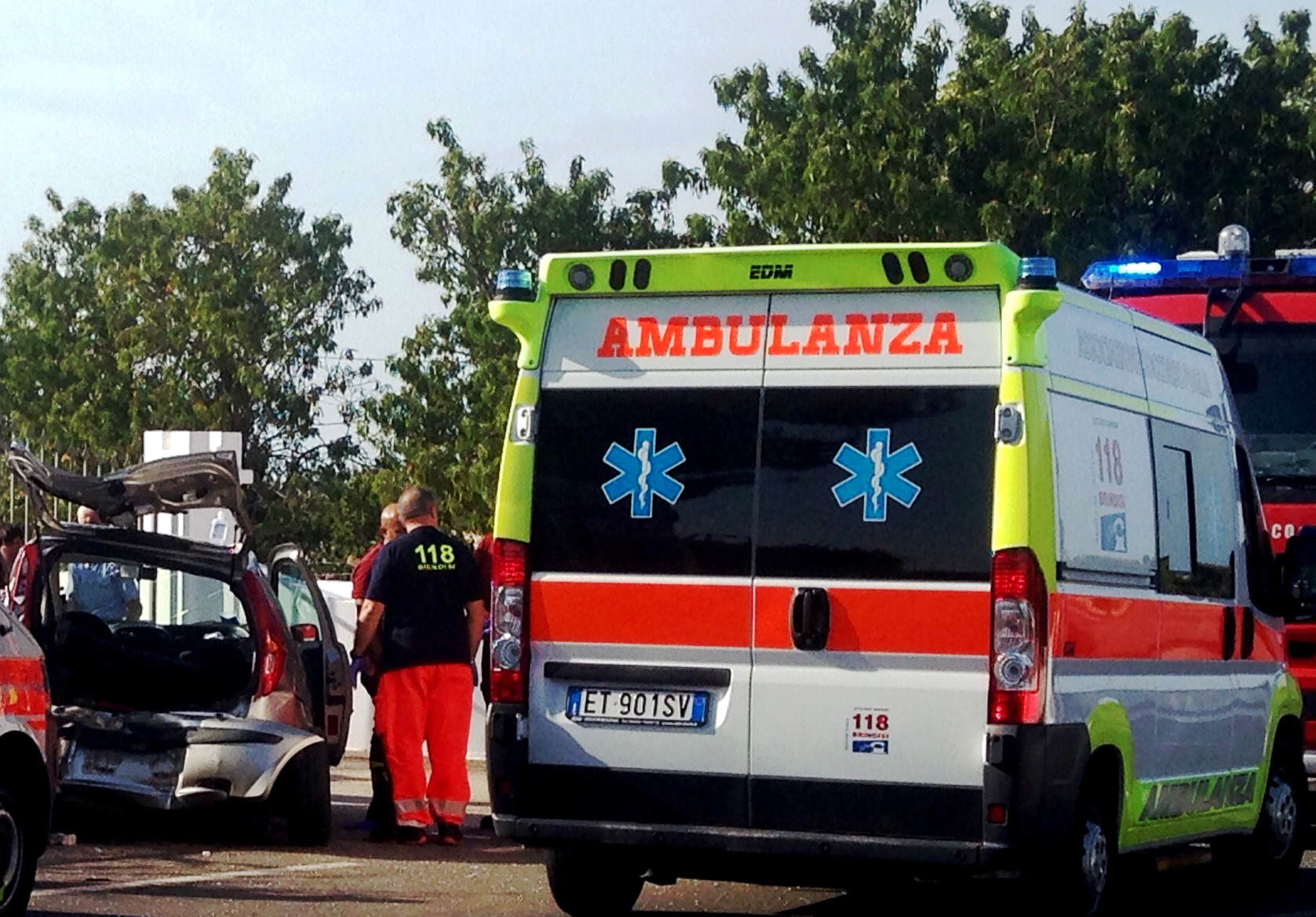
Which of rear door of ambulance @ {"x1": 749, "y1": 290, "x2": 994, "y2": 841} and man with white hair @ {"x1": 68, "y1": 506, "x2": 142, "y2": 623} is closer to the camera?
rear door of ambulance @ {"x1": 749, "y1": 290, "x2": 994, "y2": 841}

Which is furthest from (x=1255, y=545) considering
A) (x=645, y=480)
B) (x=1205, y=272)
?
(x=1205, y=272)

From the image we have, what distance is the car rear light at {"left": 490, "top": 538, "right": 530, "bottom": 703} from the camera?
8.54m

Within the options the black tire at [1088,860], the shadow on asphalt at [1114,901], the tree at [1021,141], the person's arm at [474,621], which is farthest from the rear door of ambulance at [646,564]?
the tree at [1021,141]

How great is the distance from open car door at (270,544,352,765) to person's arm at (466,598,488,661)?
0.78m

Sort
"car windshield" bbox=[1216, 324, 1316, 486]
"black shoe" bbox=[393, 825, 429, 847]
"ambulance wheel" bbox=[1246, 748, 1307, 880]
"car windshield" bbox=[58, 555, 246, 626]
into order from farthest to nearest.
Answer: "car windshield" bbox=[1216, 324, 1316, 486]
"car windshield" bbox=[58, 555, 246, 626]
"black shoe" bbox=[393, 825, 429, 847]
"ambulance wheel" bbox=[1246, 748, 1307, 880]

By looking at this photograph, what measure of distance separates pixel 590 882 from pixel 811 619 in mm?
1662

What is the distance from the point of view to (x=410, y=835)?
11.9 meters

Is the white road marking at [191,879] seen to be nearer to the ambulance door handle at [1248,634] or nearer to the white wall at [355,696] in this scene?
the ambulance door handle at [1248,634]

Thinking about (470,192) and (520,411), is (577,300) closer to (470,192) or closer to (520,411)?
(520,411)

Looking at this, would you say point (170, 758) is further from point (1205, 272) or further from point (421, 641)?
point (1205, 272)

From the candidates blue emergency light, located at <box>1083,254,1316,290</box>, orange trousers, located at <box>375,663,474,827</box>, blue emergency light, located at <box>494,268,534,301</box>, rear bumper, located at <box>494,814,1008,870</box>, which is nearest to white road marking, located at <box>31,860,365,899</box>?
orange trousers, located at <box>375,663,474,827</box>

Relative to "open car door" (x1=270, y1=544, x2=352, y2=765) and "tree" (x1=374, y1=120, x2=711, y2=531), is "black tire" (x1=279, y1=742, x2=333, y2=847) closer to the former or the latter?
"open car door" (x1=270, y1=544, x2=352, y2=765)

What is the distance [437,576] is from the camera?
456 inches

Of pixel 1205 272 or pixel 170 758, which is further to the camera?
pixel 1205 272
